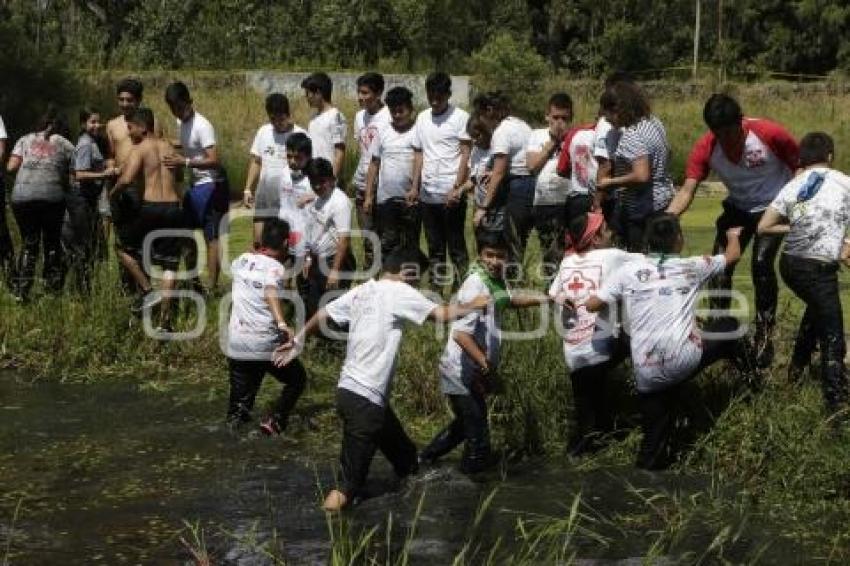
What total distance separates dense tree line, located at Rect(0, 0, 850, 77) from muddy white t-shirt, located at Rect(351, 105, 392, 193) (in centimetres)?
1519

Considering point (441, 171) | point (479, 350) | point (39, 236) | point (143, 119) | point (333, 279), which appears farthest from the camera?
point (39, 236)

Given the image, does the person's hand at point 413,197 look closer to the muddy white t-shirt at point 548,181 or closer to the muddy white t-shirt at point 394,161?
the muddy white t-shirt at point 394,161

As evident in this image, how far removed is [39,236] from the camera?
44.3ft

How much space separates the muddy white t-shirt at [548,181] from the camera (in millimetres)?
11828

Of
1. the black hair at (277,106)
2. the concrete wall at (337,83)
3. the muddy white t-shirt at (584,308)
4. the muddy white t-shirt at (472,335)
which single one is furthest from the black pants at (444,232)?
the concrete wall at (337,83)

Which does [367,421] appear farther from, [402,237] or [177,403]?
[402,237]

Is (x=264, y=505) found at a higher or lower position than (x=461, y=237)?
lower

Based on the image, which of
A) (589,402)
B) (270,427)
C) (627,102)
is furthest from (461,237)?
(589,402)

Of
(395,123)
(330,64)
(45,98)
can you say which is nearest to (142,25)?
(330,64)

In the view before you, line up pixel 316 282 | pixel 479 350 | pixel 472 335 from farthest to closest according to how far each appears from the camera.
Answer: pixel 316 282 → pixel 472 335 → pixel 479 350

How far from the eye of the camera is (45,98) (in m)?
25.7

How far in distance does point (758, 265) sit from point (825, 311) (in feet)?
2.81

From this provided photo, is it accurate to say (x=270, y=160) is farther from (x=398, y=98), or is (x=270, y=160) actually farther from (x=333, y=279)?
(x=333, y=279)
